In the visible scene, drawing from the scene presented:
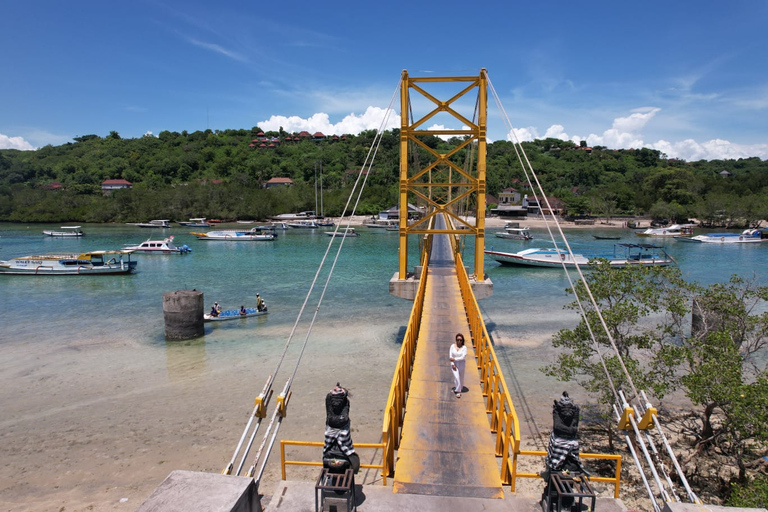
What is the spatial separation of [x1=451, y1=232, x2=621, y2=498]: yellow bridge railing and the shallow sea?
140 inches

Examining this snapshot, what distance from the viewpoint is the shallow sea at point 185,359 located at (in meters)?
12.7

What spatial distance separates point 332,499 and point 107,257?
5557cm

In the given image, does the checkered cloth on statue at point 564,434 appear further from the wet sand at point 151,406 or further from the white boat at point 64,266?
the white boat at point 64,266

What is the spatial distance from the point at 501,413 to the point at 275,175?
482 feet

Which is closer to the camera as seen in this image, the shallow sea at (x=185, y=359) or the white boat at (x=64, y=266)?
the shallow sea at (x=185, y=359)

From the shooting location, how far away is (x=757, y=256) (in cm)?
5816

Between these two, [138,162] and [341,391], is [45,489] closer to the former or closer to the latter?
[341,391]

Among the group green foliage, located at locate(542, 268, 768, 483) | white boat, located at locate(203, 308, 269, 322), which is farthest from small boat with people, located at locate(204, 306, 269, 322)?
green foliage, located at locate(542, 268, 768, 483)

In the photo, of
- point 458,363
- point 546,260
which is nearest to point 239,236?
point 546,260

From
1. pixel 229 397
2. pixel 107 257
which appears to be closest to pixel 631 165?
pixel 107 257

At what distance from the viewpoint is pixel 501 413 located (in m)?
6.84

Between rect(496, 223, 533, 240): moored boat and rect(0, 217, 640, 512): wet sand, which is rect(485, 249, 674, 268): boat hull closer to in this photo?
rect(496, 223, 533, 240): moored boat

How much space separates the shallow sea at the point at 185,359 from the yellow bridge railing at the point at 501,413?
3564 millimetres

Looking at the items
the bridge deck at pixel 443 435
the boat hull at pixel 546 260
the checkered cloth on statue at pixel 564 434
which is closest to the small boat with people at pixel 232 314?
the bridge deck at pixel 443 435
